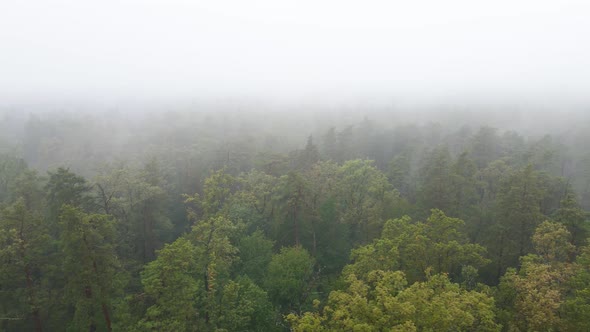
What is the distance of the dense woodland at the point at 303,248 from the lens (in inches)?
766

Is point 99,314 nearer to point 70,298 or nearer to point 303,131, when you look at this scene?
point 70,298

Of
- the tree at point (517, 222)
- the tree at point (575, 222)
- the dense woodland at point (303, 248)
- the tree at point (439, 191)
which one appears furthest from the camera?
the tree at point (439, 191)

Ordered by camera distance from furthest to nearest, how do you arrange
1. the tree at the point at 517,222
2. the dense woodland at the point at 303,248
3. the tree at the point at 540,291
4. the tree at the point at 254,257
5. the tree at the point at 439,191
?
the tree at the point at 439,191
the tree at the point at 254,257
the tree at the point at 517,222
the dense woodland at the point at 303,248
the tree at the point at 540,291

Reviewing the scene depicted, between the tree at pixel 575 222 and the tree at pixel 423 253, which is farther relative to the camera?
the tree at pixel 575 222

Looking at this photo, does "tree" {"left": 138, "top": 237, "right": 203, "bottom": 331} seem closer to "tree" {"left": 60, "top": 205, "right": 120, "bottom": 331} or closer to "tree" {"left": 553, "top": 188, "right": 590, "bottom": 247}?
"tree" {"left": 60, "top": 205, "right": 120, "bottom": 331}

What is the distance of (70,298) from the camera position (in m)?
23.2

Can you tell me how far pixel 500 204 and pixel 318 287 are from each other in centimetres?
1875

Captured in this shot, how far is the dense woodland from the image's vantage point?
63.9 ft

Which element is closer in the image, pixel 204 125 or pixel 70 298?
pixel 70 298

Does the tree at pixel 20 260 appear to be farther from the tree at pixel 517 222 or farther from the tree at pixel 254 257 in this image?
the tree at pixel 517 222

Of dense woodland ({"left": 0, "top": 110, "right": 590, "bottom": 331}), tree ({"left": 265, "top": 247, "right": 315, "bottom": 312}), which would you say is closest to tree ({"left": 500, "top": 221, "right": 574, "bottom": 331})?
dense woodland ({"left": 0, "top": 110, "right": 590, "bottom": 331})

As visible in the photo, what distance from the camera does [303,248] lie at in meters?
37.2

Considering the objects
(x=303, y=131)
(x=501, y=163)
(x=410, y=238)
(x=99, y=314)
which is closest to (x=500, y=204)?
(x=410, y=238)

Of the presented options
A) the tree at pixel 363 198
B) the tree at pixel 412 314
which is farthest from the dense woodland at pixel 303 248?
the tree at pixel 363 198
